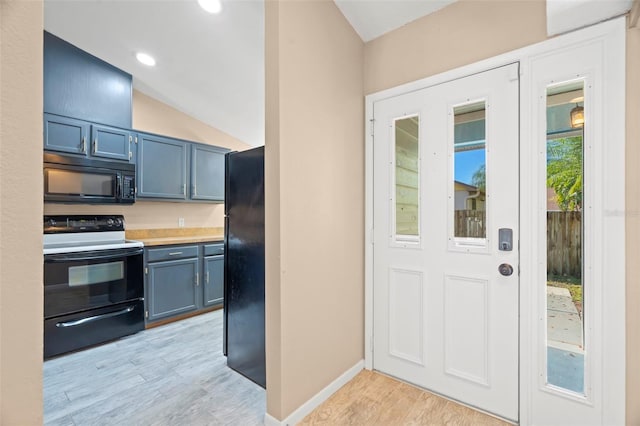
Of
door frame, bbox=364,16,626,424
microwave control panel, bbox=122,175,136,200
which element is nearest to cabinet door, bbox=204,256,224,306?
microwave control panel, bbox=122,175,136,200

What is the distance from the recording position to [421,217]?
2.10m

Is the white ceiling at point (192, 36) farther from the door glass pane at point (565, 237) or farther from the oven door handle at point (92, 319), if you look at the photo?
the oven door handle at point (92, 319)

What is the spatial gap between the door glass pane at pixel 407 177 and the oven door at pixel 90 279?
263 centimetres

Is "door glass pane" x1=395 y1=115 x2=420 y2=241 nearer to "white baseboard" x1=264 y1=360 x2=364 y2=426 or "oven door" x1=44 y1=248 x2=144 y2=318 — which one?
"white baseboard" x1=264 y1=360 x2=364 y2=426

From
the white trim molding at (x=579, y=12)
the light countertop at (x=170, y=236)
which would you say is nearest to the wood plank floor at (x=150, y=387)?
the light countertop at (x=170, y=236)

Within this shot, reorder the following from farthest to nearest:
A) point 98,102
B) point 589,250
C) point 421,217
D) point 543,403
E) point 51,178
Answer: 1. point 98,102
2. point 51,178
3. point 421,217
4. point 543,403
5. point 589,250

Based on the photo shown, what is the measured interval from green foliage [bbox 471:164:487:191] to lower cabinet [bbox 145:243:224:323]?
300 cm

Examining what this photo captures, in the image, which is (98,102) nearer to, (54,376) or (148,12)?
(148,12)
